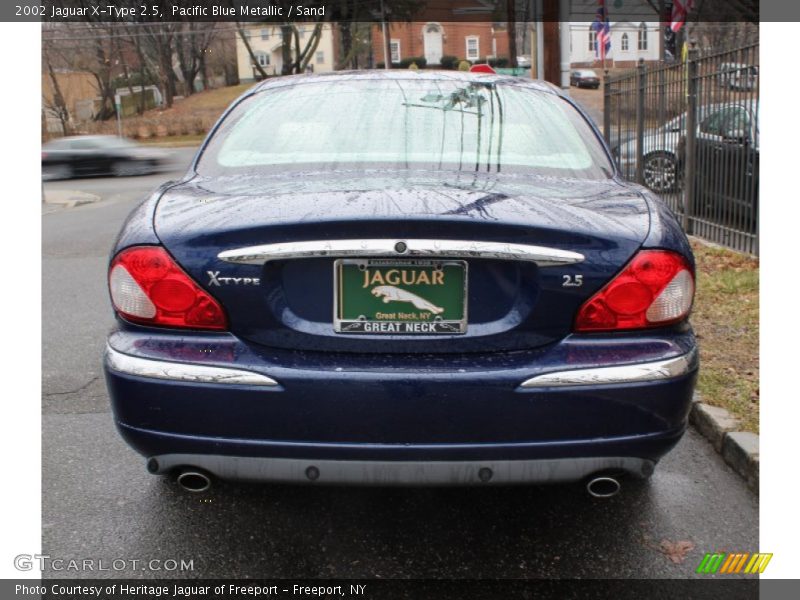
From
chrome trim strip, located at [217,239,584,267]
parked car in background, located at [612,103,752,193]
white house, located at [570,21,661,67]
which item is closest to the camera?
chrome trim strip, located at [217,239,584,267]

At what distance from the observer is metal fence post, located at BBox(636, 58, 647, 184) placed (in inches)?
423

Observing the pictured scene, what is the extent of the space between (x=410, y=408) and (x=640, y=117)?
9.41 metres

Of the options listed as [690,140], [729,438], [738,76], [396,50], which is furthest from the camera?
[396,50]

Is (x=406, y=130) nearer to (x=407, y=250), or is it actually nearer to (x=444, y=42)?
(x=407, y=250)

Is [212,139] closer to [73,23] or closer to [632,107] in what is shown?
[632,107]

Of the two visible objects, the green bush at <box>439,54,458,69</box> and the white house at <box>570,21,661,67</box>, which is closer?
the white house at <box>570,21,661,67</box>

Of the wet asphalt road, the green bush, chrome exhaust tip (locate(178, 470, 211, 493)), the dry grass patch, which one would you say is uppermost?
the green bush

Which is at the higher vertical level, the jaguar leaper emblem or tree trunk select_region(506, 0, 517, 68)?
tree trunk select_region(506, 0, 517, 68)

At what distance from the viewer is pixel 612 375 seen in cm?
247

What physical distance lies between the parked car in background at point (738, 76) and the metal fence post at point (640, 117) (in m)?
2.59

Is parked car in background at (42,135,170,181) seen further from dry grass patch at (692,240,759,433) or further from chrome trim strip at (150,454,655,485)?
chrome trim strip at (150,454,655,485)

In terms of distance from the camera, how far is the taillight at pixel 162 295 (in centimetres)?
255

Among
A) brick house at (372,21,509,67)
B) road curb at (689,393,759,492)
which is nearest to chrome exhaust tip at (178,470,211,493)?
road curb at (689,393,759,492)

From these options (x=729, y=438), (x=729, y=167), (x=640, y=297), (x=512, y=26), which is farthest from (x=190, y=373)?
(x=512, y=26)
